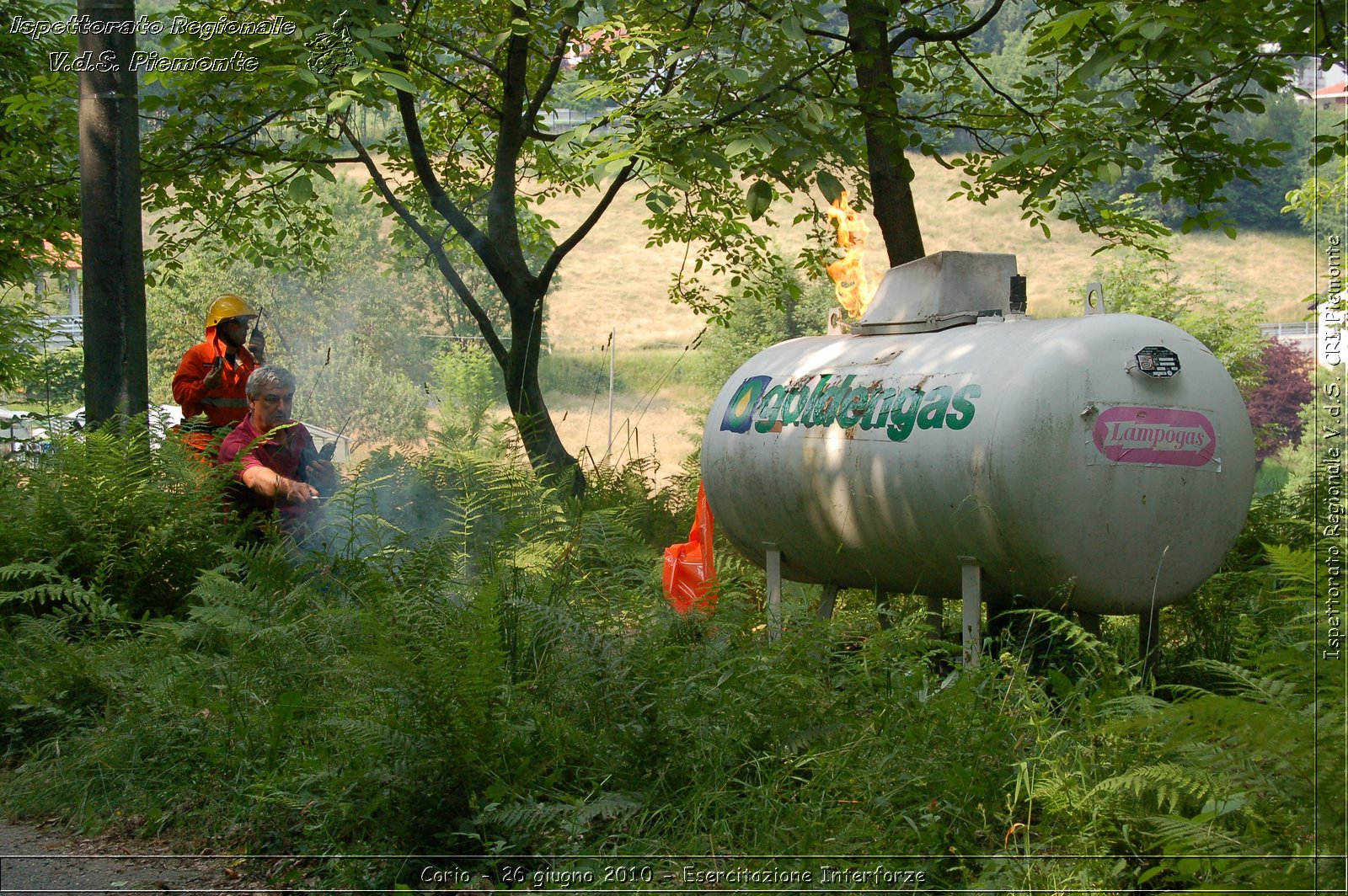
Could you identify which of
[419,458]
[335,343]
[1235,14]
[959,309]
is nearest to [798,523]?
[959,309]

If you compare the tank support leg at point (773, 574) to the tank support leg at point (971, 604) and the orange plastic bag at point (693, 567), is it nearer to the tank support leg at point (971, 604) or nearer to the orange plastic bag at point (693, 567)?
the orange plastic bag at point (693, 567)

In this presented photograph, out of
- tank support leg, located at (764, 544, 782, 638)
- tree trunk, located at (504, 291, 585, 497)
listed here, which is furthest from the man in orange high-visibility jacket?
tank support leg, located at (764, 544, 782, 638)

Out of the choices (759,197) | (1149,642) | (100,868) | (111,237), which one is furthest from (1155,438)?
(111,237)

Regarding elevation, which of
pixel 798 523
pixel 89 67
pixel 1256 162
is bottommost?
pixel 798 523

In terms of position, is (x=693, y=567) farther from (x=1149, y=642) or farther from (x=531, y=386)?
(x=531, y=386)

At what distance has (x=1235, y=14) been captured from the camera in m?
5.67

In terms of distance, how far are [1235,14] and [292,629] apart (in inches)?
212

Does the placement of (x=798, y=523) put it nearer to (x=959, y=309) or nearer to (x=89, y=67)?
(x=959, y=309)

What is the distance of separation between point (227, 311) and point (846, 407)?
14.8ft

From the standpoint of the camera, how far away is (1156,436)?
16.6 ft

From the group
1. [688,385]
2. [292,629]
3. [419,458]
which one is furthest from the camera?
[688,385]

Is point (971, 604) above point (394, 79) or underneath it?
underneath

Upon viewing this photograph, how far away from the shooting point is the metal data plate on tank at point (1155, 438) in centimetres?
501

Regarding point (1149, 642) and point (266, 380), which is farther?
point (266, 380)
